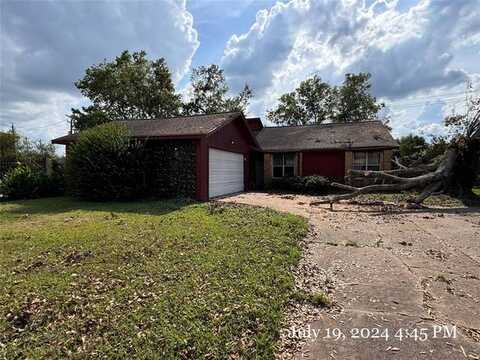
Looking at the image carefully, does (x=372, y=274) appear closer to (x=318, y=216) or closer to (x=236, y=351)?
(x=236, y=351)

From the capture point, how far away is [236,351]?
7.64ft

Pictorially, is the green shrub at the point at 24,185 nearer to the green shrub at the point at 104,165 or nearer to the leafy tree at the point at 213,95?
the green shrub at the point at 104,165

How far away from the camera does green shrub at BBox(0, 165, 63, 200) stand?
37.8 ft

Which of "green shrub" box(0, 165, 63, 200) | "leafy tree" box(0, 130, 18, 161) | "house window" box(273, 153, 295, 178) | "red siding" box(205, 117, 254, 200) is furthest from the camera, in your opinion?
"leafy tree" box(0, 130, 18, 161)

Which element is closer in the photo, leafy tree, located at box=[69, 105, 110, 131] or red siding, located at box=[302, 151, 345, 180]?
red siding, located at box=[302, 151, 345, 180]

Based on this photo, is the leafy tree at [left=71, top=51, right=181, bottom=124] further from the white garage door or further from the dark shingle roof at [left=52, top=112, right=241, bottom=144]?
the white garage door

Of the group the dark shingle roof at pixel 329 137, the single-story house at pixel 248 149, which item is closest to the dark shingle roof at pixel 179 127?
the single-story house at pixel 248 149

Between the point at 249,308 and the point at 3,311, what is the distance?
2.46 metres

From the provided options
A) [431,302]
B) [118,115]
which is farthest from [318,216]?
[118,115]

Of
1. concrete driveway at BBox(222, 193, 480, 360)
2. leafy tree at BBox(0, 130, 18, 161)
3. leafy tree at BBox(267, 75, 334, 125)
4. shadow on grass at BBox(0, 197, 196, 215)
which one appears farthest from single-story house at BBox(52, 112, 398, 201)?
leafy tree at BBox(0, 130, 18, 161)

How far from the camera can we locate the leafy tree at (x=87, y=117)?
87.1ft

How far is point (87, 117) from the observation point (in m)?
27.2

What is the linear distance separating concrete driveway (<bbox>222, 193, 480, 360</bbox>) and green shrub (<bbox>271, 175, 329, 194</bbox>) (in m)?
8.07

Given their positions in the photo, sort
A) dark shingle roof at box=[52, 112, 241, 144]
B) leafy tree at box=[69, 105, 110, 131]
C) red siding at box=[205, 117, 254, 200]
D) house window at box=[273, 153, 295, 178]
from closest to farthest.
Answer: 1. dark shingle roof at box=[52, 112, 241, 144]
2. red siding at box=[205, 117, 254, 200]
3. house window at box=[273, 153, 295, 178]
4. leafy tree at box=[69, 105, 110, 131]
